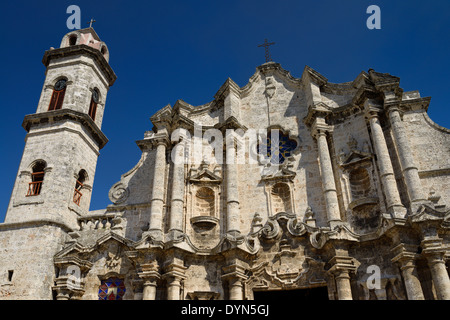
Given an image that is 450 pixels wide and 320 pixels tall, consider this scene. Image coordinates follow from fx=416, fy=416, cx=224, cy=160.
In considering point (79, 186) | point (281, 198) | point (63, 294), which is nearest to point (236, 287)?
point (281, 198)

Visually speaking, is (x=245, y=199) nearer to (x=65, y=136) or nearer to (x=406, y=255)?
(x=406, y=255)

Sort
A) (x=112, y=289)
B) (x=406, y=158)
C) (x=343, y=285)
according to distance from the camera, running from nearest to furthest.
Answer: (x=343, y=285), (x=406, y=158), (x=112, y=289)

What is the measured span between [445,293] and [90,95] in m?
15.9

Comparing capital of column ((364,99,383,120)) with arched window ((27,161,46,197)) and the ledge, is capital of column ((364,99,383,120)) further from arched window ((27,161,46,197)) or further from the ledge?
arched window ((27,161,46,197))

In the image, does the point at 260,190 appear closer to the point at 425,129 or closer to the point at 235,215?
the point at 235,215

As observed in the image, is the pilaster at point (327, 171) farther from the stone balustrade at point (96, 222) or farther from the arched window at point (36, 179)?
the arched window at point (36, 179)

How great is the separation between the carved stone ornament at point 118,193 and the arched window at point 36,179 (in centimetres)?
273

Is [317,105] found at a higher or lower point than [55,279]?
higher

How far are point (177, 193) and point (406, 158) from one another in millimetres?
8244

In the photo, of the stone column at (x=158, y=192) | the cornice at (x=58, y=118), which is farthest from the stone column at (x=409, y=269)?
the cornice at (x=58, y=118)

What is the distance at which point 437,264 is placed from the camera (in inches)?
466

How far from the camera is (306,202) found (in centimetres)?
1553

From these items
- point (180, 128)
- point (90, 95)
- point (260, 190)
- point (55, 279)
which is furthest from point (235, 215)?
point (90, 95)

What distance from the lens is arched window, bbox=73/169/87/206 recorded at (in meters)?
17.1
